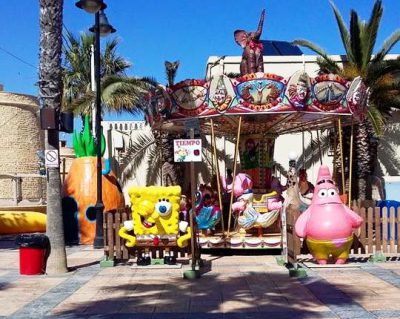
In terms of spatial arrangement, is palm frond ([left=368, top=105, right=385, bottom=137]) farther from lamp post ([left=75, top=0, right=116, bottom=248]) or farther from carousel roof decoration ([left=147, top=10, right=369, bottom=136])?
lamp post ([left=75, top=0, right=116, bottom=248])

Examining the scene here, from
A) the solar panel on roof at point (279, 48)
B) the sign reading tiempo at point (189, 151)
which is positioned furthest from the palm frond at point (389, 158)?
the sign reading tiempo at point (189, 151)

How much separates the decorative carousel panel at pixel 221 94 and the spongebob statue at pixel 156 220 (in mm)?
2390

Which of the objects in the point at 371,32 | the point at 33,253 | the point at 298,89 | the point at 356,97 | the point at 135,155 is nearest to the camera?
the point at 33,253

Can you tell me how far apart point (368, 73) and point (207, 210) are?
921 centimetres

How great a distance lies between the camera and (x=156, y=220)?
11312 mm

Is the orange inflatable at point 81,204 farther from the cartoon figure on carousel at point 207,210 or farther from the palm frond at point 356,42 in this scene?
the palm frond at point 356,42

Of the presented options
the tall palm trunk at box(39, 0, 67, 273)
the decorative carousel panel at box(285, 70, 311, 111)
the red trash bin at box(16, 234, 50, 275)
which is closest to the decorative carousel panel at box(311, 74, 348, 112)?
the decorative carousel panel at box(285, 70, 311, 111)

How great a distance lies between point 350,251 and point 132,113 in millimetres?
12846

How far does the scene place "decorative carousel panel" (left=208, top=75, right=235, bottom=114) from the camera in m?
12.6

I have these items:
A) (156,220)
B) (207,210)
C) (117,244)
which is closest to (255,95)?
(207,210)

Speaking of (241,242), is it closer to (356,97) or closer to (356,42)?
(356,97)

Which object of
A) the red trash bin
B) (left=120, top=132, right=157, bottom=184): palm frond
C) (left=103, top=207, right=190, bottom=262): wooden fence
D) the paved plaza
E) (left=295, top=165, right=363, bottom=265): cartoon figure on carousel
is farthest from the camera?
(left=120, top=132, right=157, bottom=184): palm frond

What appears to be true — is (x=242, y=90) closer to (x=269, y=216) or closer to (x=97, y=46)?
(x=269, y=216)

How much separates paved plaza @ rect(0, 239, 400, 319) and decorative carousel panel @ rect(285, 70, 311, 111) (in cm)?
350
